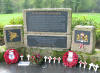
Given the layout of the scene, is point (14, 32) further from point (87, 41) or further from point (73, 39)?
point (87, 41)

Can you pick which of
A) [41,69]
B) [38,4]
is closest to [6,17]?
[38,4]

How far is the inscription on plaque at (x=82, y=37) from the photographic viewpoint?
16.1 feet

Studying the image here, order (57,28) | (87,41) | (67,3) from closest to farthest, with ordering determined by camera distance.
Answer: (87,41) → (57,28) → (67,3)

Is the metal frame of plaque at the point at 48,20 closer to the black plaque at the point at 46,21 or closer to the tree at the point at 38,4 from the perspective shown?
the black plaque at the point at 46,21

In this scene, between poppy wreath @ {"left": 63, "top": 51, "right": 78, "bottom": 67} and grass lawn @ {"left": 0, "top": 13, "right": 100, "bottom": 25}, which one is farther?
grass lawn @ {"left": 0, "top": 13, "right": 100, "bottom": 25}

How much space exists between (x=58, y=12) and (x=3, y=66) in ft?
8.96

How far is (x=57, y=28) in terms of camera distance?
5273 mm

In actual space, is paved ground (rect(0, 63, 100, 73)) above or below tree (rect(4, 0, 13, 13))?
below

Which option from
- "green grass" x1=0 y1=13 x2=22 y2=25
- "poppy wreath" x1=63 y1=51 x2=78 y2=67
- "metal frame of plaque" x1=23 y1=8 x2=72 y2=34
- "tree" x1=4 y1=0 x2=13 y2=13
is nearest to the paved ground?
"poppy wreath" x1=63 y1=51 x2=78 y2=67

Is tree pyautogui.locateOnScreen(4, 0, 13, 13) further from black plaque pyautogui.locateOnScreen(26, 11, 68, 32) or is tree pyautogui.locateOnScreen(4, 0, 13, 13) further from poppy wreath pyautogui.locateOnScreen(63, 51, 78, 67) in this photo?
poppy wreath pyautogui.locateOnScreen(63, 51, 78, 67)

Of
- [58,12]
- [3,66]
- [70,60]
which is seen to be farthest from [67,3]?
[3,66]

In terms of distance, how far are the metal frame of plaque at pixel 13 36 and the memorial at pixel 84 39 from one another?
6.73 ft

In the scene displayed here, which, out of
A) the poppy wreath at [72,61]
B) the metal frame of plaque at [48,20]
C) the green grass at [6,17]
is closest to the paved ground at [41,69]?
the poppy wreath at [72,61]

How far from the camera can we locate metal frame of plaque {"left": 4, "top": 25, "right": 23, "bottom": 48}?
17.9 feet
